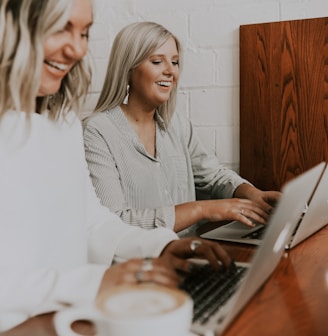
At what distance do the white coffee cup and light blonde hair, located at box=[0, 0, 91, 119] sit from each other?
1.24ft

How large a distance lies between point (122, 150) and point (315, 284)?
2.62 ft

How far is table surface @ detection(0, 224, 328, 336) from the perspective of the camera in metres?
0.64

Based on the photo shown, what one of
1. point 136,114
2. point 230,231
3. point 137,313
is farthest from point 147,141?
point 137,313

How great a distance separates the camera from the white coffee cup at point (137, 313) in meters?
0.44

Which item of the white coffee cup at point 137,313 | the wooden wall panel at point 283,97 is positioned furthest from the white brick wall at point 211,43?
the white coffee cup at point 137,313

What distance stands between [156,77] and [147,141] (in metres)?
0.20

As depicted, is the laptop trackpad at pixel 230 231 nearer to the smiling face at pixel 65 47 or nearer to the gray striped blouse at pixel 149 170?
the gray striped blouse at pixel 149 170

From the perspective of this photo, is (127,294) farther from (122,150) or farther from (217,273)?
(122,150)

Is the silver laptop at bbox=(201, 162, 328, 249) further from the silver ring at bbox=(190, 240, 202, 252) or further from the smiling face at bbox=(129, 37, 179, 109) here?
the smiling face at bbox=(129, 37, 179, 109)

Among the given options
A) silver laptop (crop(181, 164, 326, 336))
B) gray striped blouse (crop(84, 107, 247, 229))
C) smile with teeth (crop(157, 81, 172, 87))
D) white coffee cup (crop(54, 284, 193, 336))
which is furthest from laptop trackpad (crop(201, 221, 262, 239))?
white coffee cup (crop(54, 284, 193, 336))

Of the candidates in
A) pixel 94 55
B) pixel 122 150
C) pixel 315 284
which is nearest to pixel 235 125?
pixel 122 150

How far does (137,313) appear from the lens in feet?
1.51

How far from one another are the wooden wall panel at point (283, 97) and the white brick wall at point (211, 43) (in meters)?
0.05

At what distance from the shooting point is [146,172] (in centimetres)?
152
